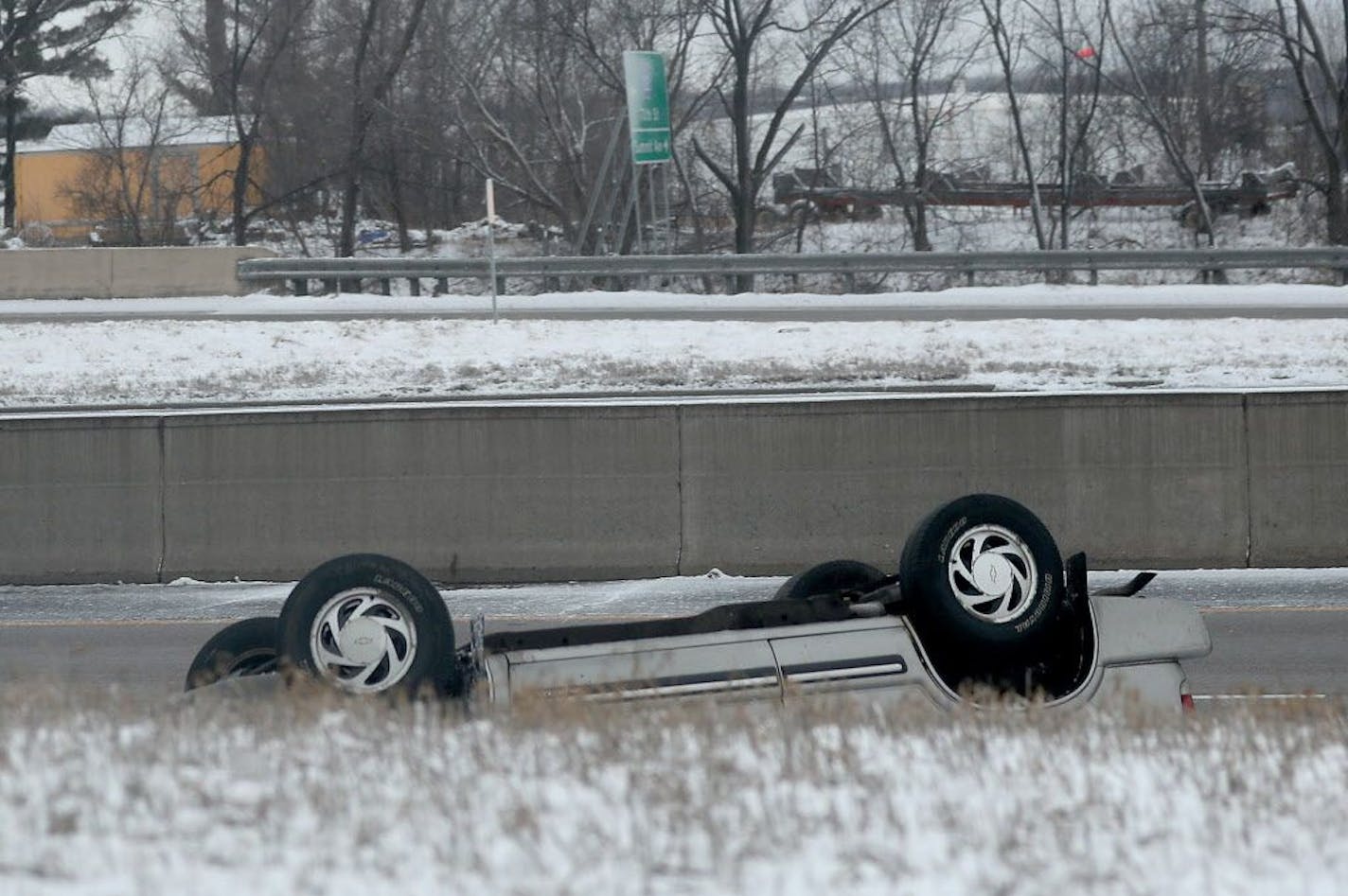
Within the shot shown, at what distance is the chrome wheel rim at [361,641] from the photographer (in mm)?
5430

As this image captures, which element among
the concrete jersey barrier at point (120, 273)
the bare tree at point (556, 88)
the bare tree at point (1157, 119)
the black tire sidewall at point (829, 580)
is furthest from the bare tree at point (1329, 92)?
the black tire sidewall at point (829, 580)

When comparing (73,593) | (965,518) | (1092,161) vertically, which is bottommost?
(73,593)

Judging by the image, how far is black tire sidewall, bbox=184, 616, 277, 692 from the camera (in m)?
6.22

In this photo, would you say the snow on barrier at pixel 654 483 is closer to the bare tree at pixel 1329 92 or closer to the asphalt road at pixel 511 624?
the asphalt road at pixel 511 624

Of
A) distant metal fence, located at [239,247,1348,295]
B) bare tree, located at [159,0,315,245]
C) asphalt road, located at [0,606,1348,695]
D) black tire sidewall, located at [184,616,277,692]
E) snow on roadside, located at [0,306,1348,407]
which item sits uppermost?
bare tree, located at [159,0,315,245]

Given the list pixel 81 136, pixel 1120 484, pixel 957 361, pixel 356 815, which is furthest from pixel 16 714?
pixel 81 136

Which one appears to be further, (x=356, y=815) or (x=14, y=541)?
(x=14, y=541)

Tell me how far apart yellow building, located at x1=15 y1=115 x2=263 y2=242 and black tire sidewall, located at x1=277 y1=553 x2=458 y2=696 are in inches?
1657

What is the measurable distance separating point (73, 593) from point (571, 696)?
376 inches

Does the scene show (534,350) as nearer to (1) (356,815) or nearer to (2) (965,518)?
(2) (965,518)

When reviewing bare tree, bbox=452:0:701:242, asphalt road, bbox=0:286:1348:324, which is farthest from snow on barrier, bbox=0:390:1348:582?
bare tree, bbox=452:0:701:242

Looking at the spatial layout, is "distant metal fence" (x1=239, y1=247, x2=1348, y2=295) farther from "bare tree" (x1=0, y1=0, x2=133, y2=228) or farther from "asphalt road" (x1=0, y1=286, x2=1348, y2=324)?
"bare tree" (x1=0, y1=0, x2=133, y2=228)

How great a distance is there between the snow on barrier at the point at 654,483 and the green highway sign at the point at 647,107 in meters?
19.6

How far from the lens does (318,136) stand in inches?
1863
